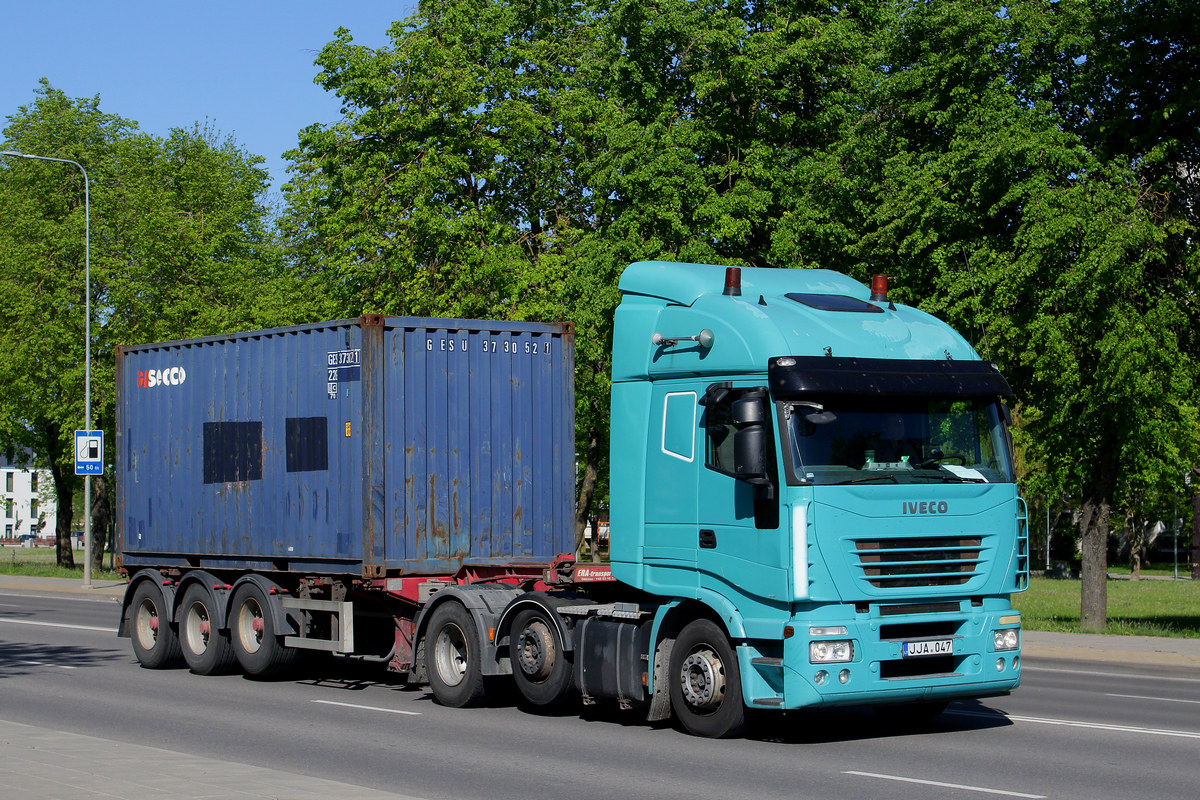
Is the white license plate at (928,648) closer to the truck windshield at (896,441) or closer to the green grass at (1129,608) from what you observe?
the truck windshield at (896,441)

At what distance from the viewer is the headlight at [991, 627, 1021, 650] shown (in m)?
11.2

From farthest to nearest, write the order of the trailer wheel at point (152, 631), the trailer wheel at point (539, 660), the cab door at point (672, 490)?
the trailer wheel at point (152, 631), the trailer wheel at point (539, 660), the cab door at point (672, 490)

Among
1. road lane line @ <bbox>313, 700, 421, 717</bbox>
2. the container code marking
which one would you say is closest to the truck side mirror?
road lane line @ <bbox>313, 700, 421, 717</bbox>

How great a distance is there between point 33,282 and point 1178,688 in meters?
36.6

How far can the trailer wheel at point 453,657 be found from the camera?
13164 millimetres

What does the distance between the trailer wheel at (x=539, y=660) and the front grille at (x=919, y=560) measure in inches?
121

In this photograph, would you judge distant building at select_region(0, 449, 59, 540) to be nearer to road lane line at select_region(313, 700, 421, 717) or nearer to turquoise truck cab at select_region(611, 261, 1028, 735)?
road lane line at select_region(313, 700, 421, 717)

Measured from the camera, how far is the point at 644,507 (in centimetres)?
1195

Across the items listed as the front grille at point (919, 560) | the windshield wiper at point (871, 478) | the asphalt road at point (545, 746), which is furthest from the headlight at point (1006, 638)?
the windshield wiper at point (871, 478)

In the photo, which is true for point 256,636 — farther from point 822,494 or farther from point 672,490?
point 822,494

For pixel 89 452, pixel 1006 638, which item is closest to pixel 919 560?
pixel 1006 638

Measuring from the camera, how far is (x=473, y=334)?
49.1ft

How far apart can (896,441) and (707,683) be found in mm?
2373

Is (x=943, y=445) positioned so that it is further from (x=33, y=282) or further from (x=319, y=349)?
(x=33, y=282)
